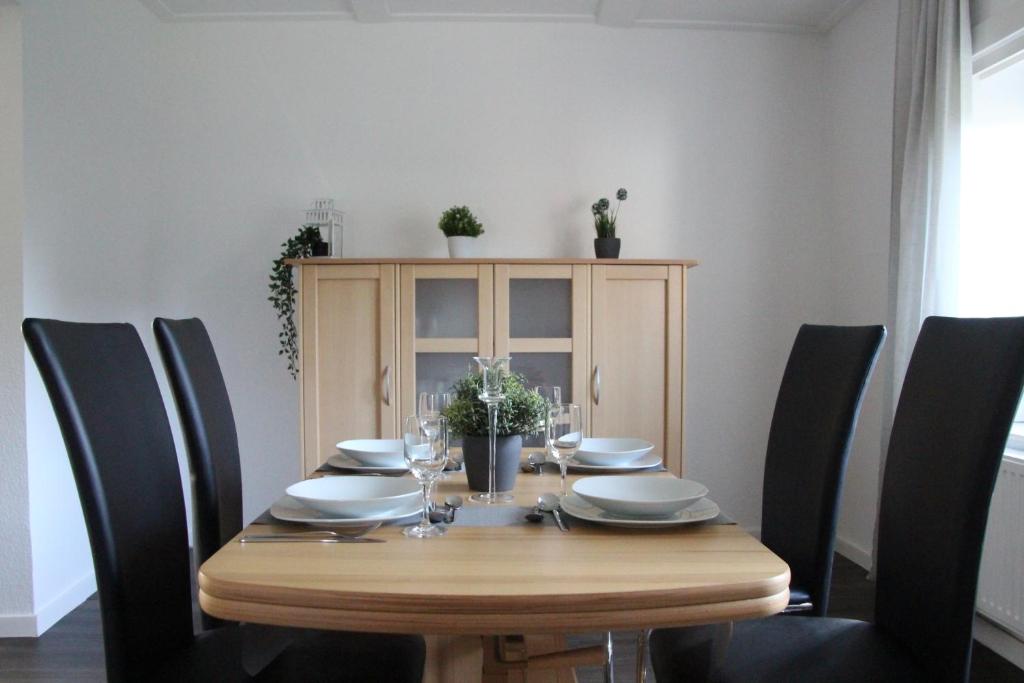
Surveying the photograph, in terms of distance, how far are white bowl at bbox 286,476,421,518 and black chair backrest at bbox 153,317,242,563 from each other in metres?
0.44

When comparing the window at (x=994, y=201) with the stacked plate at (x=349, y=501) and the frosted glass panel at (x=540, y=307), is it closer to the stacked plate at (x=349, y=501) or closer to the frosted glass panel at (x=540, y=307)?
the frosted glass panel at (x=540, y=307)

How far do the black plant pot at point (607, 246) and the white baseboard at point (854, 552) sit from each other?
68.4 inches

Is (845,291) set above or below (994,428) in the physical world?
above

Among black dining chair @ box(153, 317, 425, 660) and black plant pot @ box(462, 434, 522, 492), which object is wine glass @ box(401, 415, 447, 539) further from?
black dining chair @ box(153, 317, 425, 660)

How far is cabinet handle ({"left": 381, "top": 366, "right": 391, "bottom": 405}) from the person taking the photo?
2.90m

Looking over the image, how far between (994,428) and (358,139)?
2992mm

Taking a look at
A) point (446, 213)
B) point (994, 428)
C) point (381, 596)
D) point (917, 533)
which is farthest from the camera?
point (446, 213)

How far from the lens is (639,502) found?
1140 mm

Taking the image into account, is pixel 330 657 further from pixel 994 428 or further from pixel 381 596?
pixel 994 428

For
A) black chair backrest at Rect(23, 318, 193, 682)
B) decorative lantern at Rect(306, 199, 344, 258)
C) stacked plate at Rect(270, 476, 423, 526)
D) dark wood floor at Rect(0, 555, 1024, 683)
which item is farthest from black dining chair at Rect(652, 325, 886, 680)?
decorative lantern at Rect(306, 199, 344, 258)

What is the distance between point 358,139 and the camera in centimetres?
341

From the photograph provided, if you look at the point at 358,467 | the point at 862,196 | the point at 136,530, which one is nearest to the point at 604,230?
the point at 862,196

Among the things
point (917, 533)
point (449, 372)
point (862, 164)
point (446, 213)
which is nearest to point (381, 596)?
point (917, 533)

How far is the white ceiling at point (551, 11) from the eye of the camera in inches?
127
